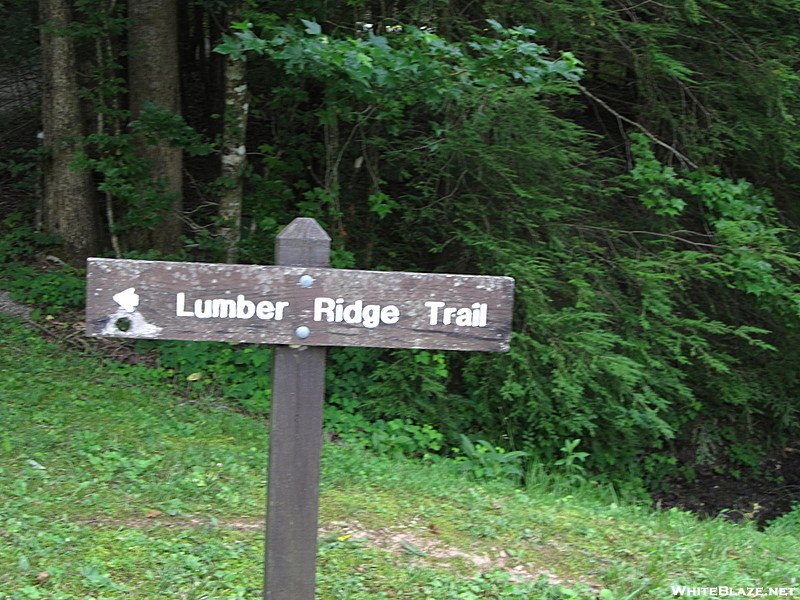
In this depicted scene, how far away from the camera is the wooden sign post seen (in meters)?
2.48

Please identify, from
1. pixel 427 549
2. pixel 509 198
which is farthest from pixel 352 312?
pixel 509 198

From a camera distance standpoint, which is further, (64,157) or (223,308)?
(64,157)

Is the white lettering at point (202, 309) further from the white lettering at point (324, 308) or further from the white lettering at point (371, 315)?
the white lettering at point (371, 315)

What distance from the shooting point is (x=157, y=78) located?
25.4 feet

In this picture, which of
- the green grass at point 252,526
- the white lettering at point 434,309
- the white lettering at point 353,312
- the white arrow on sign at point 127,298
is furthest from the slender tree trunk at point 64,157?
the white lettering at point 434,309

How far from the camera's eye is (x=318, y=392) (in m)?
2.58

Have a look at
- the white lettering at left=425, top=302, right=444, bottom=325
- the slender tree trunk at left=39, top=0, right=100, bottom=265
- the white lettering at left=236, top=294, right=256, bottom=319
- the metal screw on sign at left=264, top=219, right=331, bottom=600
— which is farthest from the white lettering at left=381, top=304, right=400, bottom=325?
the slender tree trunk at left=39, top=0, right=100, bottom=265

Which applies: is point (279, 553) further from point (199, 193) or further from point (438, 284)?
point (199, 193)

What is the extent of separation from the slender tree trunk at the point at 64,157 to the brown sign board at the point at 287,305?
5.97 m

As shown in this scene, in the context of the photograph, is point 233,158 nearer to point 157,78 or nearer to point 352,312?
point 157,78

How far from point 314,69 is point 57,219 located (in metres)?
4.09

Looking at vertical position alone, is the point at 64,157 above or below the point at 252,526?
above

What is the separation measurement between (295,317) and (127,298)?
53 centimetres

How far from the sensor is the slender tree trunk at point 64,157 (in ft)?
26.0
